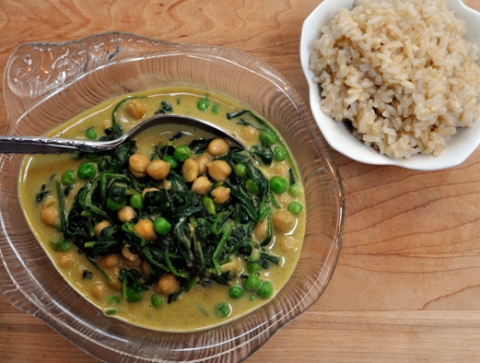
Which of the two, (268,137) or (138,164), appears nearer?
(138,164)

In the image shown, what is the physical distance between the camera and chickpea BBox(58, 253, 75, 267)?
8.51 ft

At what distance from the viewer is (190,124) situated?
2705 millimetres

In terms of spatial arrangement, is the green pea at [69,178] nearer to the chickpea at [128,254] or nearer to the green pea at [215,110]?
the chickpea at [128,254]

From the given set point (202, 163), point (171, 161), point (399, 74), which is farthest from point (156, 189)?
point (399, 74)

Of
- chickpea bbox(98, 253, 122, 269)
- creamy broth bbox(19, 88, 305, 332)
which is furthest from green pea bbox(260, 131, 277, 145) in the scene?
chickpea bbox(98, 253, 122, 269)

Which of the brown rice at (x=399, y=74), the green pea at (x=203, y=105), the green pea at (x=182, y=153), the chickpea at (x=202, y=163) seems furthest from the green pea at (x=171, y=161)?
the brown rice at (x=399, y=74)

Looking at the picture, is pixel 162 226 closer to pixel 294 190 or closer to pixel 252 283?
pixel 252 283

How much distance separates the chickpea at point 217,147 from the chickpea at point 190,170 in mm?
131

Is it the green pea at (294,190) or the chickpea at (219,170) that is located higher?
the chickpea at (219,170)

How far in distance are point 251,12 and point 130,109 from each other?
1.03 meters

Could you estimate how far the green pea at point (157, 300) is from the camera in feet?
8.46

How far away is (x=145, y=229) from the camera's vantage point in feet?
7.99

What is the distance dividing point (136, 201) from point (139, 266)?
371mm

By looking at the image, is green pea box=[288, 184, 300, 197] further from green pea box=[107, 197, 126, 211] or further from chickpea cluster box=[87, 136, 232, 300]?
green pea box=[107, 197, 126, 211]
